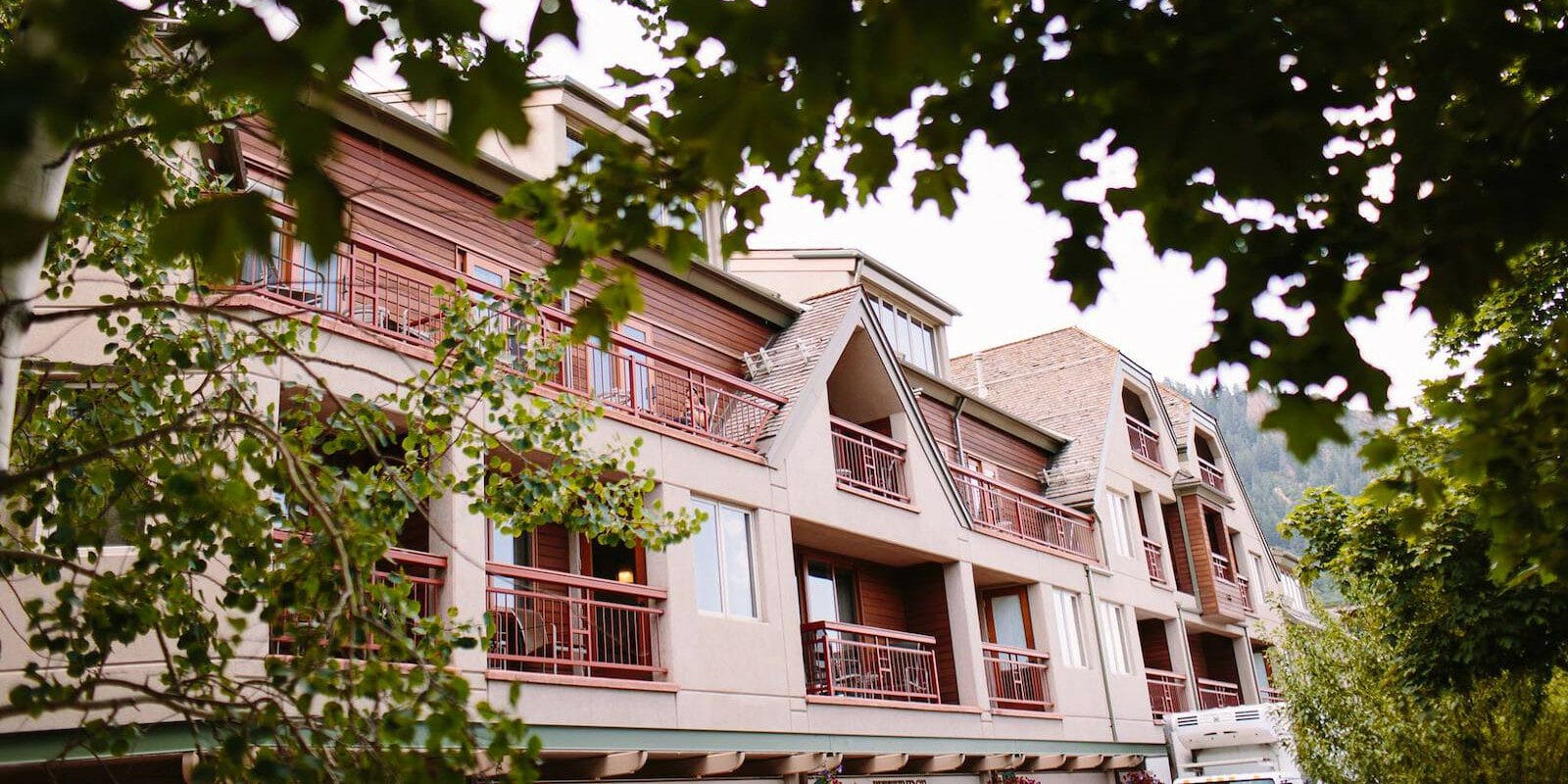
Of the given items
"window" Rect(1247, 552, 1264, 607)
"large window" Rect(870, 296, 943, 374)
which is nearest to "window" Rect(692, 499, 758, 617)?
"large window" Rect(870, 296, 943, 374)

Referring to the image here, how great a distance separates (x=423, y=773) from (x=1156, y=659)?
30.2 meters

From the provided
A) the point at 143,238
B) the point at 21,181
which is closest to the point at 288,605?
the point at 21,181

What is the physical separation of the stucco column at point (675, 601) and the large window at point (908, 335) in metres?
11.5

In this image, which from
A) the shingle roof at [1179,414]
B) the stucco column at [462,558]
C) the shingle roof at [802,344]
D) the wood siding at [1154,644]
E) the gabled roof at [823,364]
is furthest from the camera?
the shingle roof at [1179,414]

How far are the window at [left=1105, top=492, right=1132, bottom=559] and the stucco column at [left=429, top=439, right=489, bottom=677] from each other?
18.9 metres

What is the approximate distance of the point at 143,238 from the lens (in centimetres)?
848

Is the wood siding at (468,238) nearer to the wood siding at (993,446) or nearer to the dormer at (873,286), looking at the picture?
the dormer at (873,286)

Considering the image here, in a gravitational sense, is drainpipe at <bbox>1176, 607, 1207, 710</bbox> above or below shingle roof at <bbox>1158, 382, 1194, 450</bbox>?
below

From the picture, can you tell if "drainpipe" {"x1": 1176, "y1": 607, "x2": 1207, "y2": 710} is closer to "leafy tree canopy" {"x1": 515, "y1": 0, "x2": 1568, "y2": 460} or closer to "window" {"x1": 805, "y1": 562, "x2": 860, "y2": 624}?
"window" {"x1": 805, "y1": 562, "x2": 860, "y2": 624}

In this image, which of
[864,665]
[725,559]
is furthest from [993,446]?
[725,559]

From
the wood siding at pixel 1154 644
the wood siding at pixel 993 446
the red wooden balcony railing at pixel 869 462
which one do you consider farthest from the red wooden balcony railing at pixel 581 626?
the wood siding at pixel 1154 644

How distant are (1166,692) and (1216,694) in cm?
436

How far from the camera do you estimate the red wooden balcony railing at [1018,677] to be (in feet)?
73.3

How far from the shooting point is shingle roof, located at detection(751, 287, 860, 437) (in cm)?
1947
